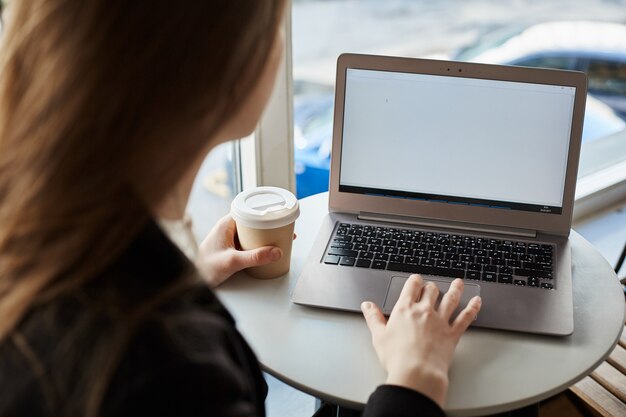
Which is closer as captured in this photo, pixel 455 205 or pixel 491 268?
pixel 491 268

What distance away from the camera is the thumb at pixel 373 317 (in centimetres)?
87

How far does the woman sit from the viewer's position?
51 cm

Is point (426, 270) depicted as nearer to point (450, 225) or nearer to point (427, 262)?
point (427, 262)

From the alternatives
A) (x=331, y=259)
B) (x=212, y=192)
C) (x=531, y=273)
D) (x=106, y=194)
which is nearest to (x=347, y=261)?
(x=331, y=259)

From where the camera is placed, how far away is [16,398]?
19.8 inches

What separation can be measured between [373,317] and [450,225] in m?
0.31

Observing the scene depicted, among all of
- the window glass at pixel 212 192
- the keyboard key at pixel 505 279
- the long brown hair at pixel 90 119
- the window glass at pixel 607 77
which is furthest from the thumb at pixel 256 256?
the window glass at pixel 607 77

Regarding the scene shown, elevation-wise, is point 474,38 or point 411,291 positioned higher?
point 411,291

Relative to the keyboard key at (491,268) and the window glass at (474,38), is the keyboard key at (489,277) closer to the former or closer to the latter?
the keyboard key at (491,268)

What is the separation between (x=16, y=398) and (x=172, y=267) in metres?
0.15

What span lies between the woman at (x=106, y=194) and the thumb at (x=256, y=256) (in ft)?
1.32

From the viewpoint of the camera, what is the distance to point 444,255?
1.05 metres

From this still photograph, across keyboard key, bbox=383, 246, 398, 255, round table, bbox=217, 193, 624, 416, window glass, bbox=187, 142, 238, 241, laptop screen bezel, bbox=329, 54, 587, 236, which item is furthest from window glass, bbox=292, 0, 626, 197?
round table, bbox=217, 193, 624, 416

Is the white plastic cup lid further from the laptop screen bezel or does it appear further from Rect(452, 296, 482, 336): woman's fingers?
Rect(452, 296, 482, 336): woman's fingers
